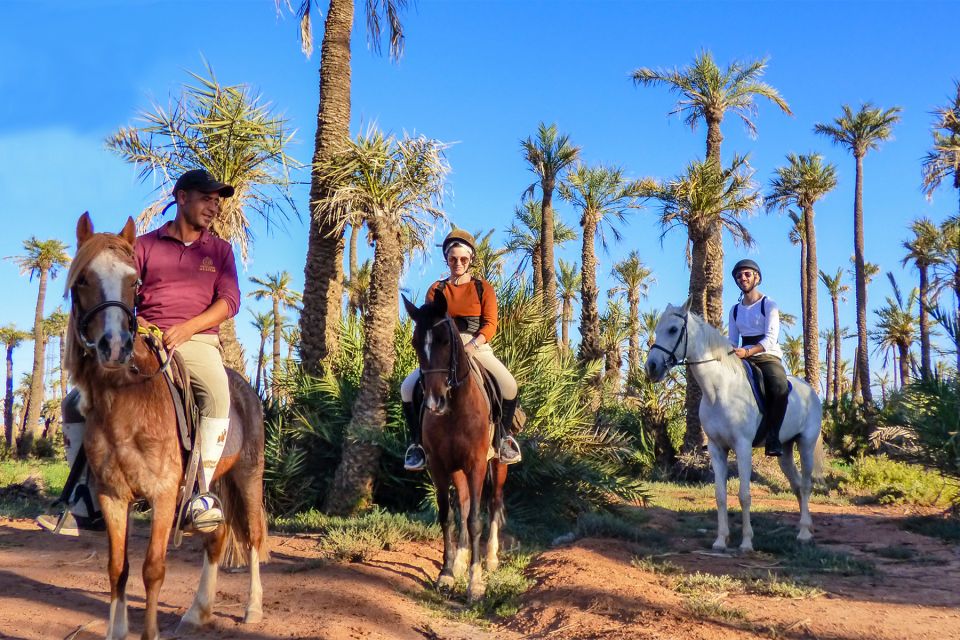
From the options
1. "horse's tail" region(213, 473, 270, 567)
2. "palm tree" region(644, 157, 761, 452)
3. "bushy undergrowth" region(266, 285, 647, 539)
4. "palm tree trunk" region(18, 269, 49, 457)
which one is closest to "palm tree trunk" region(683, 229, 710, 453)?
"palm tree" region(644, 157, 761, 452)

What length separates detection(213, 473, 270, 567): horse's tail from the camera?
5348 mm

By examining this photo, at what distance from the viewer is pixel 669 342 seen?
8539 millimetres

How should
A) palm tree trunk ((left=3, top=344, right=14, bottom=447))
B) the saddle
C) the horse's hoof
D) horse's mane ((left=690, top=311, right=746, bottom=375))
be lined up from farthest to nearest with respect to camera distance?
palm tree trunk ((left=3, top=344, right=14, bottom=447)) < the saddle < horse's mane ((left=690, top=311, right=746, bottom=375)) < the horse's hoof

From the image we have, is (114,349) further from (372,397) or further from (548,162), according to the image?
(548,162)

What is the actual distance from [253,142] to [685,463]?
13.6 meters

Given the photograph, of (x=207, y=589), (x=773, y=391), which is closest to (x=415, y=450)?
(x=207, y=589)

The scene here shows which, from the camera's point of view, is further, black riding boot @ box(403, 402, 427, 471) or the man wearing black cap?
black riding boot @ box(403, 402, 427, 471)

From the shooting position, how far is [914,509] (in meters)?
12.4

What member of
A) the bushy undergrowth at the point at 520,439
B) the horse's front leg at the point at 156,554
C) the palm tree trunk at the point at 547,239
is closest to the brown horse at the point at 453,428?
the horse's front leg at the point at 156,554

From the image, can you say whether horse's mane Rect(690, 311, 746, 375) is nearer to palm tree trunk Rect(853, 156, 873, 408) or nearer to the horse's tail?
the horse's tail

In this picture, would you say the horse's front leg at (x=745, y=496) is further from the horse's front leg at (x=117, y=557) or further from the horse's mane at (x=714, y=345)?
the horse's front leg at (x=117, y=557)

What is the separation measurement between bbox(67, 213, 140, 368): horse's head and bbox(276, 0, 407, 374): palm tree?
778 centimetres

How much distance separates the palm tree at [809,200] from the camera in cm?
3152

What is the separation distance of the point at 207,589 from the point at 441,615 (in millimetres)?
1858
